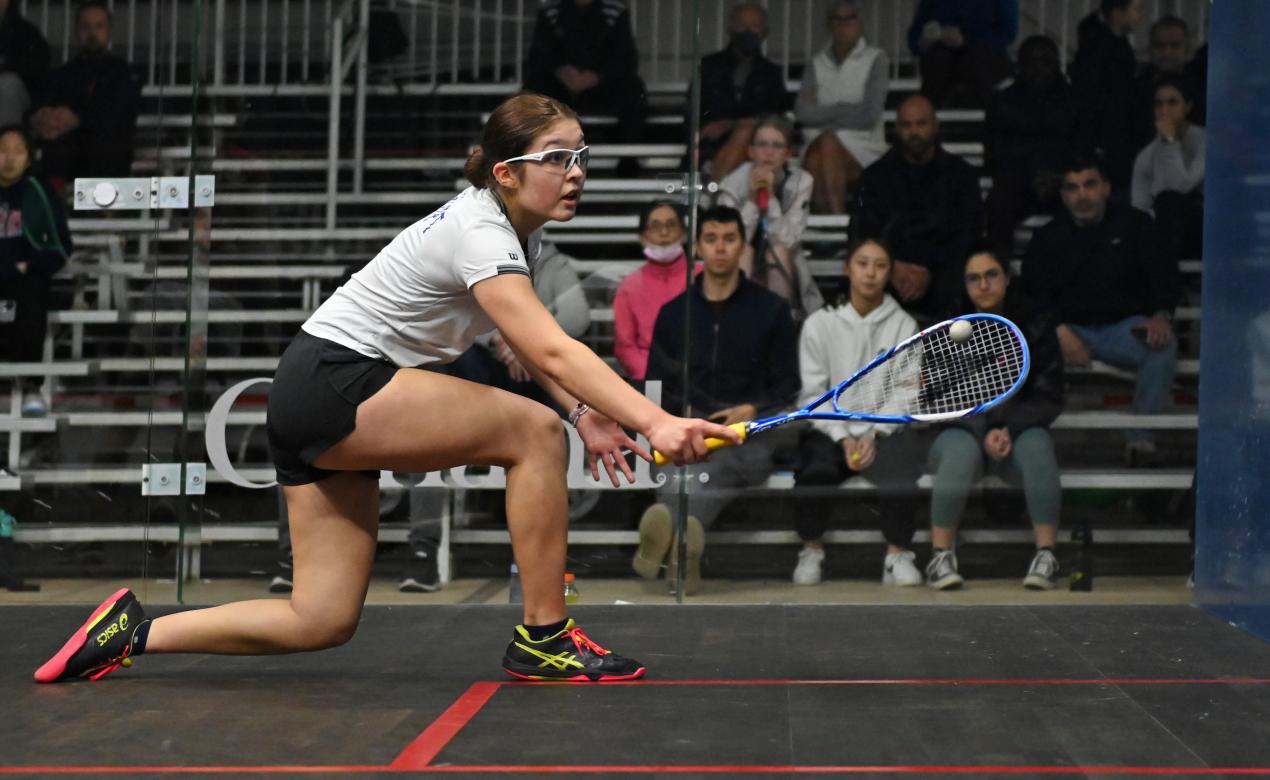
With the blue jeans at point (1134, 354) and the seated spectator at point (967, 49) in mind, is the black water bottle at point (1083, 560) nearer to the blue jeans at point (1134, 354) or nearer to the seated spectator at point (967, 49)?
the blue jeans at point (1134, 354)

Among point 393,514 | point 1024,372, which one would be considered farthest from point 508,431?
point 393,514

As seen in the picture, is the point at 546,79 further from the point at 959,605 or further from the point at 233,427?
the point at 959,605

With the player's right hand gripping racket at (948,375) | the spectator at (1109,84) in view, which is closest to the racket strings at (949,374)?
the player's right hand gripping racket at (948,375)

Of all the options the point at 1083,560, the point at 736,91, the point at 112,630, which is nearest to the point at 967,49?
the point at 736,91

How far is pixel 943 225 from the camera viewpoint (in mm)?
4719

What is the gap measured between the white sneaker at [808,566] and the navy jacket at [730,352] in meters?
0.43

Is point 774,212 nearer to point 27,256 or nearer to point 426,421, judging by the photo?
point 426,421

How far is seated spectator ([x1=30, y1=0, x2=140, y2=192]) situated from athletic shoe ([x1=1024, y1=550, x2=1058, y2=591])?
2867mm

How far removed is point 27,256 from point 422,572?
1491 mm

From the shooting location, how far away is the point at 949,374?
147 inches

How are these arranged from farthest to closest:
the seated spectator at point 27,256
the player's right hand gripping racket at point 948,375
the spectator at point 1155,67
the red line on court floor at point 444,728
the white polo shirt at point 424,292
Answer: the seated spectator at point 27,256 → the spectator at point 1155,67 → the player's right hand gripping racket at point 948,375 → the white polo shirt at point 424,292 → the red line on court floor at point 444,728

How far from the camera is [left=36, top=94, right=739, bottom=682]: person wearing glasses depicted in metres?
2.92

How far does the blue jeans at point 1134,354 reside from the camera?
4707mm

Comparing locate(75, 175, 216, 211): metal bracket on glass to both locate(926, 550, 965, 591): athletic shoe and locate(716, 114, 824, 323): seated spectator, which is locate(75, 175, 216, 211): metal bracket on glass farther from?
locate(926, 550, 965, 591): athletic shoe
